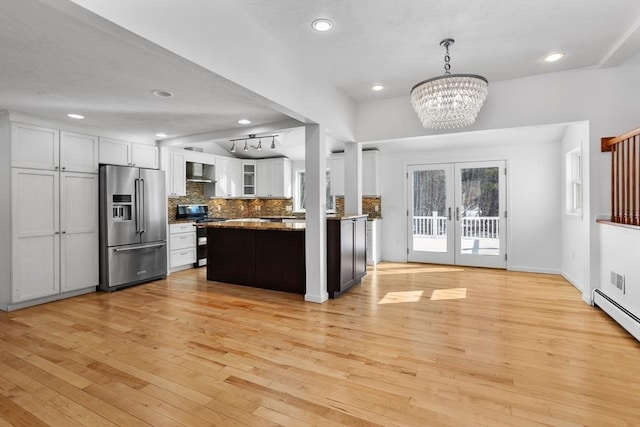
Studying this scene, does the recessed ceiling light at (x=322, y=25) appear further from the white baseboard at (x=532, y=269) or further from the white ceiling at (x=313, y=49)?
the white baseboard at (x=532, y=269)

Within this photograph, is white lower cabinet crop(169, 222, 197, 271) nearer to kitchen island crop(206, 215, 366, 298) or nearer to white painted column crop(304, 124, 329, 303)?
kitchen island crop(206, 215, 366, 298)

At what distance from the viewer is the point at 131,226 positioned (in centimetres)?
506

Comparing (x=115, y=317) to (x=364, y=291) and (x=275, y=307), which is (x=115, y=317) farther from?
(x=364, y=291)

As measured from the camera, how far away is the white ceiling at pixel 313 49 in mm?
2336

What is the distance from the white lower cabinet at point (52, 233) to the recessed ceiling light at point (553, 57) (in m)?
5.98

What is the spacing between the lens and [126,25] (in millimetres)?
1772

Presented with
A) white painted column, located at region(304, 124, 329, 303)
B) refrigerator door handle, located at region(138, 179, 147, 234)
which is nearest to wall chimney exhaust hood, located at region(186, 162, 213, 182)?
refrigerator door handle, located at region(138, 179, 147, 234)

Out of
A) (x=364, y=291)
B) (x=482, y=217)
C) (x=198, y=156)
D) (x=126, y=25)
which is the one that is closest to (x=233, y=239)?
(x=364, y=291)

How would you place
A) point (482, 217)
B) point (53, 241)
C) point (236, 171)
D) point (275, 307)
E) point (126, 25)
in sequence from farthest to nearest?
point (236, 171) < point (482, 217) < point (53, 241) < point (275, 307) < point (126, 25)

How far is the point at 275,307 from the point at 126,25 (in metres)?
3.04

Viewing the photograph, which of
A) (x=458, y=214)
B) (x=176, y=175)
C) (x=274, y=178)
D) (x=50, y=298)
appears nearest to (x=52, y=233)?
(x=50, y=298)

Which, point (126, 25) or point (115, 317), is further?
point (115, 317)

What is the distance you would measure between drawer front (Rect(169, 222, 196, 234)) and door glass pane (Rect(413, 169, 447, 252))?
4.46 m

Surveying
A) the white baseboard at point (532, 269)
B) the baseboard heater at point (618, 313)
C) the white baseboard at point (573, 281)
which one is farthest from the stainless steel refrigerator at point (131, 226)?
the white baseboard at point (573, 281)
